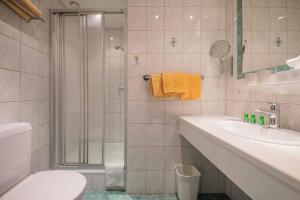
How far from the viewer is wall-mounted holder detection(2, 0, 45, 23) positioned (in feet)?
4.20

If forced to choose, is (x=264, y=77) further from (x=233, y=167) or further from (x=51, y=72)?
(x=51, y=72)

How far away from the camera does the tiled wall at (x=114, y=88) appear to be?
2.11m

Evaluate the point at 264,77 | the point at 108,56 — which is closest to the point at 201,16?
the point at 264,77

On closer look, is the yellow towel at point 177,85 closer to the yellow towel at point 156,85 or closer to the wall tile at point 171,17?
the yellow towel at point 156,85

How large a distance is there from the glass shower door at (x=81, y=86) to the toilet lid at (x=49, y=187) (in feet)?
2.21

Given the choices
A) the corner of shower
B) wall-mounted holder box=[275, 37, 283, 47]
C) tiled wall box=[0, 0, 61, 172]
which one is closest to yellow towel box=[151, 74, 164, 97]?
the corner of shower

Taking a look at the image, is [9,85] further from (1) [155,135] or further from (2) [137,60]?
(1) [155,135]

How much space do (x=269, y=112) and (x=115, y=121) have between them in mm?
1530

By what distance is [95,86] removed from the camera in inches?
78.9

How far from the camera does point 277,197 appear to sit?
548 millimetres

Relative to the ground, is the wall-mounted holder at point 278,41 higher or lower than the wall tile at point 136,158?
higher

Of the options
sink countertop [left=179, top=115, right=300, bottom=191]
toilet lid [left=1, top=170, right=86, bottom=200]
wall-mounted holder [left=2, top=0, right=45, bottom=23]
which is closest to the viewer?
sink countertop [left=179, top=115, right=300, bottom=191]

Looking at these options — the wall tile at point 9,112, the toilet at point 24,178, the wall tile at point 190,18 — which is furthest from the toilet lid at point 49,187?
the wall tile at point 190,18

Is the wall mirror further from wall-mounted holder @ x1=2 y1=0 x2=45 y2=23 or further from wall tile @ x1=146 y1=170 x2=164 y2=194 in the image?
wall-mounted holder @ x1=2 y1=0 x2=45 y2=23
